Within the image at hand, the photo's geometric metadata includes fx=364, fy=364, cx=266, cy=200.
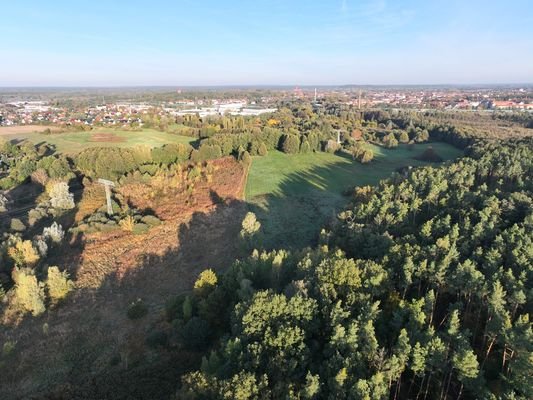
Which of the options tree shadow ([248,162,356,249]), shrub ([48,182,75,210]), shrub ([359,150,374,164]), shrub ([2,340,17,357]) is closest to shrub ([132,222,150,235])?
shrub ([48,182,75,210])

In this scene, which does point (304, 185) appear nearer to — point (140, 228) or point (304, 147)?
point (304, 147)

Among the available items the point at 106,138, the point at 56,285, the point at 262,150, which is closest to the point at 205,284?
the point at 56,285

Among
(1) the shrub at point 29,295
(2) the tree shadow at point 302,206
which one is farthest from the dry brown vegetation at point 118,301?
(2) the tree shadow at point 302,206

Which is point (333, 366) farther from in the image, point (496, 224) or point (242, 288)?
point (496, 224)

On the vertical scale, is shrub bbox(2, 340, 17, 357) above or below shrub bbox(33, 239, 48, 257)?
below

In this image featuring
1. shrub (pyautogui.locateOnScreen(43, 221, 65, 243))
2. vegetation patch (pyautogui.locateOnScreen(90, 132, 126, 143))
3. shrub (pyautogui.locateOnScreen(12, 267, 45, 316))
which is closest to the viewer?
shrub (pyautogui.locateOnScreen(12, 267, 45, 316))

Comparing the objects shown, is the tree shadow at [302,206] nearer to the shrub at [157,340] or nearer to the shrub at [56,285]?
the shrub at [157,340]

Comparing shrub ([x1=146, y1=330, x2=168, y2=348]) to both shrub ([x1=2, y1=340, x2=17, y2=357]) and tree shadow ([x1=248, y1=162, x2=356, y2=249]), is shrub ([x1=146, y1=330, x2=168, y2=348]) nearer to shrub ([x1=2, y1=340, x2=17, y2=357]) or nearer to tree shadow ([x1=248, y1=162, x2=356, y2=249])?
shrub ([x1=2, y1=340, x2=17, y2=357])
